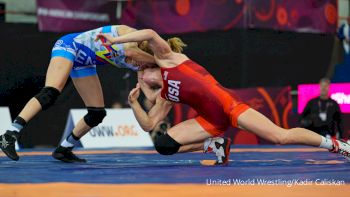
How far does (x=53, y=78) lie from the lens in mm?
5414

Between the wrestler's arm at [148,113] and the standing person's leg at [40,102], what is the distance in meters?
0.66

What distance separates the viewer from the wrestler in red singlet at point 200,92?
198 inches

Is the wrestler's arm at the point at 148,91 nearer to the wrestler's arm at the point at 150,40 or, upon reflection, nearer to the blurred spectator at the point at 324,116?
the wrestler's arm at the point at 150,40

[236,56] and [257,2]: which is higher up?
[257,2]

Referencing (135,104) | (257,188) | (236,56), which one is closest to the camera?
(257,188)

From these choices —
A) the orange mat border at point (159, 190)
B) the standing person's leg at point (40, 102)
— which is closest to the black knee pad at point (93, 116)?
the standing person's leg at point (40, 102)

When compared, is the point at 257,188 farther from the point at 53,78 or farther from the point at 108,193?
the point at 53,78

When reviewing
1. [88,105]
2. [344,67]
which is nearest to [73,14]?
[88,105]

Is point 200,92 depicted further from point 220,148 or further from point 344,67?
point 344,67

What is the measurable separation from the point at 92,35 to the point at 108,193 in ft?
8.68

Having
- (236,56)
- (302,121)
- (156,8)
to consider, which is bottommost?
(302,121)

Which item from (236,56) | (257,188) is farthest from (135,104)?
(236,56)

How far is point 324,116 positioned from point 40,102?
5690 millimetres

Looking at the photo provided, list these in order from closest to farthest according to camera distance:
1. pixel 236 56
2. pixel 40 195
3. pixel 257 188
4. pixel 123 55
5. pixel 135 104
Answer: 1. pixel 40 195
2. pixel 257 188
3. pixel 135 104
4. pixel 123 55
5. pixel 236 56
